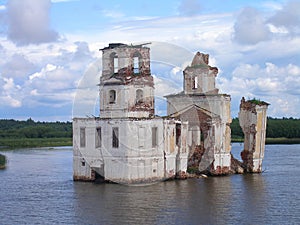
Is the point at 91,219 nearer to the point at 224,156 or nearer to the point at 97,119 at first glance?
the point at 97,119

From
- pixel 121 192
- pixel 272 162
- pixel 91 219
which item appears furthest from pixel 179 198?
pixel 272 162

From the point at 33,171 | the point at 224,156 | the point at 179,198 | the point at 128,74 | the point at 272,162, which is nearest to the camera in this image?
the point at 179,198

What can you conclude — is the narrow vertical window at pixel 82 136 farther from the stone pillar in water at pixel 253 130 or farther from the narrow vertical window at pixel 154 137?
the stone pillar in water at pixel 253 130

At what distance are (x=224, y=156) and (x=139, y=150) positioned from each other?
1109cm

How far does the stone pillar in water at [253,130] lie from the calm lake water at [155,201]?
3410 mm

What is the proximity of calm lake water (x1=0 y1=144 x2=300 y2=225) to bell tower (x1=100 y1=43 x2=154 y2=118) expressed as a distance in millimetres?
5443

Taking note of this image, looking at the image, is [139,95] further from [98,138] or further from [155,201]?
[155,201]

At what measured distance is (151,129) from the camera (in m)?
42.9

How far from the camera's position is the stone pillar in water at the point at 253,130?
172 feet

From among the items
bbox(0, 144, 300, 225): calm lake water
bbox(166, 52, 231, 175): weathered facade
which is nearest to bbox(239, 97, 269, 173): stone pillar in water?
bbox(166, 52, 231, 175): weathered facade

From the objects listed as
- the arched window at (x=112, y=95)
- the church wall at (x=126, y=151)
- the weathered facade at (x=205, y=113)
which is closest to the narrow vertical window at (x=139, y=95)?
the arched window at (x=112, y=95)

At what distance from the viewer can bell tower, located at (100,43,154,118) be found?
4388 centimetres

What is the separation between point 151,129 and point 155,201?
823cm

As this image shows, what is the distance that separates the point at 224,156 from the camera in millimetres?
50625
